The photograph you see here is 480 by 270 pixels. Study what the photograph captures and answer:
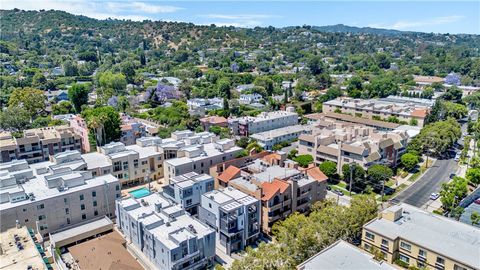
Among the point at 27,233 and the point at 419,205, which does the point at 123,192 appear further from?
the point at 419,205

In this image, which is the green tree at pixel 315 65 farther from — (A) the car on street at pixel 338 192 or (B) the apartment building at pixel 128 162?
(B) the apartment building at pixel 128 162

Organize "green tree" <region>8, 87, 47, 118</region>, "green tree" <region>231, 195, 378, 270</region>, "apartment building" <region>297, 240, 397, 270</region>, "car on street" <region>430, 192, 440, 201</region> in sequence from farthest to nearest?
"green tree" <region>8, 87, 47, 118</region>, "car on street" <region>430, 192, 440, 201</region>, "green tree" <region>231, 195, 378, 270</region>, "apartment building" <region>297, 240, 397, 270</region>

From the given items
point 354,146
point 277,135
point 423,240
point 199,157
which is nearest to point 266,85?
point 277,135

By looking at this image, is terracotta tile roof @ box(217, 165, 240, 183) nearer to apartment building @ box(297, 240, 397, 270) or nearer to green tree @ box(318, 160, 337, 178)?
green tree @ box(318, 160, 337, 178)

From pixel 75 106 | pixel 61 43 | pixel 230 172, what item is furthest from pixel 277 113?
pixel 61 43

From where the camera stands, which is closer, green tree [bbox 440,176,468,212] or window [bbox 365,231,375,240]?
window [bbox 365,231,375,240]

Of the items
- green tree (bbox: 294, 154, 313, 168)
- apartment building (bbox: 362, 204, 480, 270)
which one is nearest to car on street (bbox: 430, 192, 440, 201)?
apartment building (bbox: 362, 204, 480, 270)

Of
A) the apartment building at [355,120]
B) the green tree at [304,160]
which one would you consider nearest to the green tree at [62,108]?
the apartment building at [355,120]
